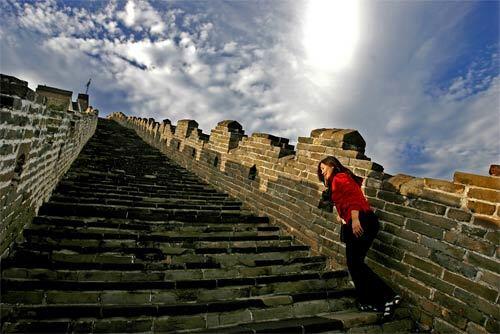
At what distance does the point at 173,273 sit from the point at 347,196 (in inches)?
74.9

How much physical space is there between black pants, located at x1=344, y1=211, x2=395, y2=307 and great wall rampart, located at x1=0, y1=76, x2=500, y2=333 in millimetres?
298

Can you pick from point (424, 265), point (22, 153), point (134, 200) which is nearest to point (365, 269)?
point (424, 265)

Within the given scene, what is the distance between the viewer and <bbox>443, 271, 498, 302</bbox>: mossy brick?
2.45 m

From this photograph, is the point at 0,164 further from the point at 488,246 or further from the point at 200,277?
the point at 488,246

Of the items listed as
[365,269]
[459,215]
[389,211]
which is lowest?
[365,269]

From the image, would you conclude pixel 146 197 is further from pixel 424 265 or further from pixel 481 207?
pixel 481 207

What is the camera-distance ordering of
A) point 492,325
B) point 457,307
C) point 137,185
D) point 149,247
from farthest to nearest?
1. point 137,185
2. point 149,247
3. point 457,307
4. point 492,325

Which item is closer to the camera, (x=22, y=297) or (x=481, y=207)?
(x=22, y=297)

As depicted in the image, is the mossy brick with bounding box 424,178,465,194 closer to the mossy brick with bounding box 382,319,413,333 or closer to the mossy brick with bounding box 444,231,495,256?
the mossy brick with bounding box 444,231,495,256

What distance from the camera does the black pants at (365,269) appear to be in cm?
298

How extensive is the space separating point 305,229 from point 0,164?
3.38 m

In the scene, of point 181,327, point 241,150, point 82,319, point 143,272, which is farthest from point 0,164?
point 241,150

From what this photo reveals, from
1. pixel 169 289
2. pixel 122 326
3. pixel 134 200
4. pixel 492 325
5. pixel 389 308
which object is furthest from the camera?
pixel 134 200

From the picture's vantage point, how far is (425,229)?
2.97m
